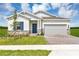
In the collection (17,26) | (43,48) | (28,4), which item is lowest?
(43,48)

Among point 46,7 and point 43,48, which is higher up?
point 46,7

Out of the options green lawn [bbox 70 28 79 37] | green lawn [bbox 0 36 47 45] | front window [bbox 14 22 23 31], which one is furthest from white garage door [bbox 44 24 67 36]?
front window [bbox 14 22 23 31]

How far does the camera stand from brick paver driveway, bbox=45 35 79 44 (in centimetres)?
2100

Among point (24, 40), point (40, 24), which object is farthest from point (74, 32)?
point (24, 40)

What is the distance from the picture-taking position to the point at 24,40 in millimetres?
20891

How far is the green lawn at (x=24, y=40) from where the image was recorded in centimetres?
2084

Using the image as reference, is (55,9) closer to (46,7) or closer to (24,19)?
(46,7)

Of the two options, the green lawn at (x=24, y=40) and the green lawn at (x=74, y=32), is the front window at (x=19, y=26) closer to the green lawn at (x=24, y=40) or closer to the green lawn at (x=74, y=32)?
the green lawn at (x=24, y=40)

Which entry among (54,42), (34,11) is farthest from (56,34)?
(34,11)

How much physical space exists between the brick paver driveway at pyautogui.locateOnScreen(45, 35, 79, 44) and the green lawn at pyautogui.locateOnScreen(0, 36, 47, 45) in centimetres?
42

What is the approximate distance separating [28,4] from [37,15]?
0.92 m

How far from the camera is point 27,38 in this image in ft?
68.7

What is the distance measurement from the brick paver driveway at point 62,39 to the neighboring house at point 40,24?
270 millimetres

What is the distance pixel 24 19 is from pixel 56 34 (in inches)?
90.8
